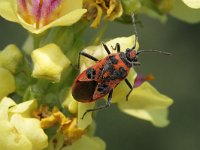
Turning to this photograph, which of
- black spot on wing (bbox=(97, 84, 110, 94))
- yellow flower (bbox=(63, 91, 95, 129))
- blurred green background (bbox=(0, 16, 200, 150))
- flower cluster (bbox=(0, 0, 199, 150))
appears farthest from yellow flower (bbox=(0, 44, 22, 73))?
blurred green background (bbox=(0, 16, 200, 150))

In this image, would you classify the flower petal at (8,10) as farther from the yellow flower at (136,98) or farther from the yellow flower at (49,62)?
the yellow flower at (136,98)

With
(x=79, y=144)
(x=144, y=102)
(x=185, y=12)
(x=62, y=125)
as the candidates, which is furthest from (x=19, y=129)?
(x=185, y=12)

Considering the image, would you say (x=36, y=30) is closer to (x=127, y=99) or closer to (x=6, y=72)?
(x=6, y=72)

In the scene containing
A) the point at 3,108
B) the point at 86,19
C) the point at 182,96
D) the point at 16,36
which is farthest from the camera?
the point at 182,96

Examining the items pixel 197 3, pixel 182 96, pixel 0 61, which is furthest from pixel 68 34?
pixel 182 96

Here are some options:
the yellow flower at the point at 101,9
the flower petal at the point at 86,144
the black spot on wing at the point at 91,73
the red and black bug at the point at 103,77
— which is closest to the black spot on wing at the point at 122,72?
the red and black bug at the point at 103,77

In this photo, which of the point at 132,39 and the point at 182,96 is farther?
the point at 182,96

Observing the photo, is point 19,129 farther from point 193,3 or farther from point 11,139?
point 193,3
